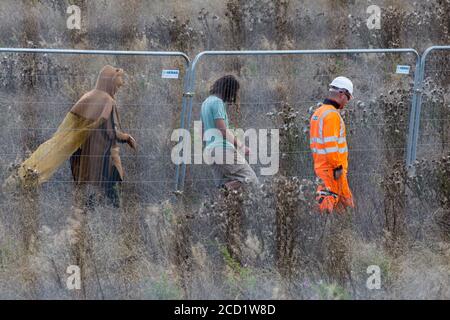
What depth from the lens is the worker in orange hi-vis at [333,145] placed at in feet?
29.2

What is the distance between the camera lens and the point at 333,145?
8938 millimetres

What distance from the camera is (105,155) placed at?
31.1ft

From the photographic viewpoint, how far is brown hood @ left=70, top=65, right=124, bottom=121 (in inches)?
375

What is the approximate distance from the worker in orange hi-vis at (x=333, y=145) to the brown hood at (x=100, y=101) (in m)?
1.90

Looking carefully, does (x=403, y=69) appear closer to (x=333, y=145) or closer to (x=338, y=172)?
(x=333, y=145)

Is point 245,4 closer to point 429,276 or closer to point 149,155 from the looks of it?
point 149,155

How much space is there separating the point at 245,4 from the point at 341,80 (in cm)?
610

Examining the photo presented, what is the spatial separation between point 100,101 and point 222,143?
3.88 feet

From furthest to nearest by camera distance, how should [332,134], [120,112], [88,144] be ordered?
1. [120,112]
2. [88,144]
3. [332,134]

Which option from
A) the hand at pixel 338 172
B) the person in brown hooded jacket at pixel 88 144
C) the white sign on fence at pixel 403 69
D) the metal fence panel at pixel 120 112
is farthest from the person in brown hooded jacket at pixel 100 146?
the white sign on fence at pixel 403 69

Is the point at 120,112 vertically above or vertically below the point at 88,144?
above

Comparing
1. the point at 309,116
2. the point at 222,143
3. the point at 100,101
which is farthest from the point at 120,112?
the point at 309,116
